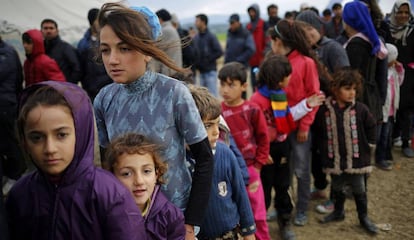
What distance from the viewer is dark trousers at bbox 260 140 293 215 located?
3.36 metres

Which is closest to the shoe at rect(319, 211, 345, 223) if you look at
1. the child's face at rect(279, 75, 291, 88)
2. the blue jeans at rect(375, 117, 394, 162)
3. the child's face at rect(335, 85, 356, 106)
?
the child's face at rect(335, 85, 356, 106)

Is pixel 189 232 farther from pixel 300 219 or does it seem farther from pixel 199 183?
pixel 300 219

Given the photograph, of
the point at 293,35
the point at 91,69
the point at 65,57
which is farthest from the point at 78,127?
the point at 65,57

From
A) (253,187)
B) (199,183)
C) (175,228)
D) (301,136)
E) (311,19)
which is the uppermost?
(311,19)

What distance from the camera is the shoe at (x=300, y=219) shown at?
12.4 ft

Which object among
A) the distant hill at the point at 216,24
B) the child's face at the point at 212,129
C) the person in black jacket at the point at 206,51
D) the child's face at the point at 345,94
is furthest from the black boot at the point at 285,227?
the distant hill at the point at 216,24

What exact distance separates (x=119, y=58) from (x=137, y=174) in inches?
18.1

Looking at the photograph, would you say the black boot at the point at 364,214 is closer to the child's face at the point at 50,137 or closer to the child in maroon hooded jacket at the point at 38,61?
the child's face at the point at 50,137

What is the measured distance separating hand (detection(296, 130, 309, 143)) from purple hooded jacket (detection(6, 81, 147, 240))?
2.39 metres

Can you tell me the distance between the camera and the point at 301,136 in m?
3.46

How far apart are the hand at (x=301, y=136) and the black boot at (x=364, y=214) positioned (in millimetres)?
717

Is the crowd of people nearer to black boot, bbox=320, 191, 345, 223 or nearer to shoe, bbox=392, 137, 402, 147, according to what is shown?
black boot, bbox=320, 191, 345, 223

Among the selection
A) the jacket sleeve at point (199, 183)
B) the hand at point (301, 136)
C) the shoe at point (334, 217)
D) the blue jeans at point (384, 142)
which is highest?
the jacket sleeve at point (199, 183)

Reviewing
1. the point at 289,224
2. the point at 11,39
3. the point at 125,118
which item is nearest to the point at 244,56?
the point at 11,39
